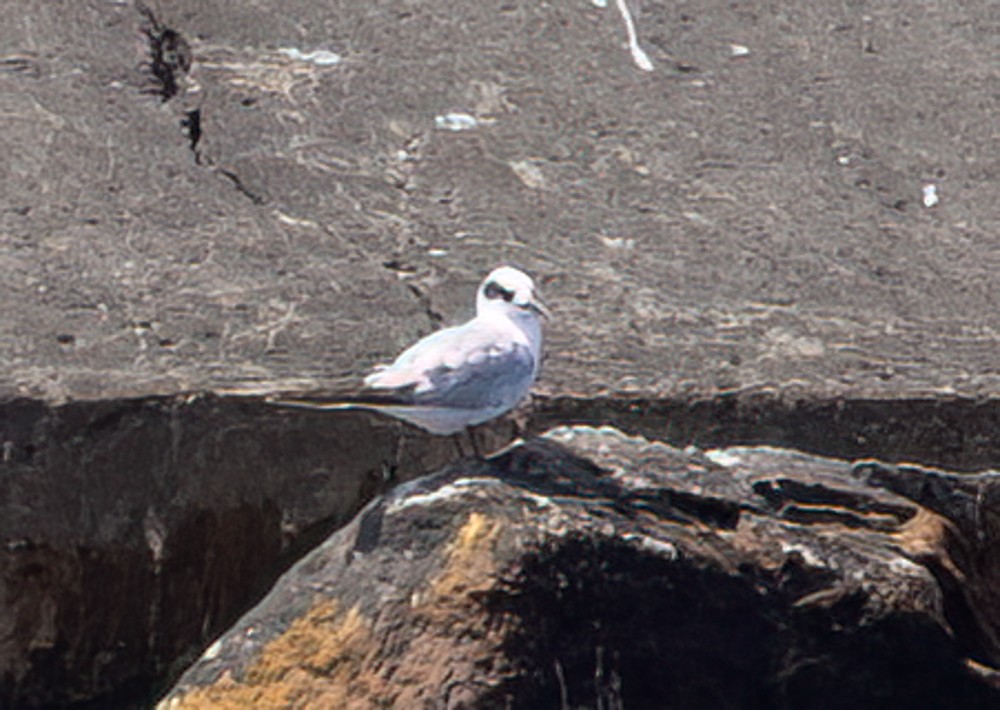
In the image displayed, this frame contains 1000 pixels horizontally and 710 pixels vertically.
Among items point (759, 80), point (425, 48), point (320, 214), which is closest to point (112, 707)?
point (320, 214)

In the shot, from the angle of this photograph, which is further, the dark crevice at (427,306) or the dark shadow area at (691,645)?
the dark crevice at (427,306)

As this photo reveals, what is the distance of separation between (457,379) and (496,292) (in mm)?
286

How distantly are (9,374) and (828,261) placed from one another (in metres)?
1.62

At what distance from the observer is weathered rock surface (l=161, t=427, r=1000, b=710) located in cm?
254

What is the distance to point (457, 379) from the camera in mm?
2824

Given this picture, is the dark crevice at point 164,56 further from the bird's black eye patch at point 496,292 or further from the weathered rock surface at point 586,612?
the weathered rock surface at point 586,612

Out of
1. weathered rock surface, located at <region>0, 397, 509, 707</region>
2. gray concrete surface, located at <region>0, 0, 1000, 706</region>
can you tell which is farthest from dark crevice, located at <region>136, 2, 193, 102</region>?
weathered rock surface, located at <region>0, 397, 509, 707</region>

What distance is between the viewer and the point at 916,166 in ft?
14.0

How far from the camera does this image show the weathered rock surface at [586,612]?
254 centimetres

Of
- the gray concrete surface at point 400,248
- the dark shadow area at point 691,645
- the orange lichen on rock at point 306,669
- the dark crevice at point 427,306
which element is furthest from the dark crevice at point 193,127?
the dark shadow area at point 691,645

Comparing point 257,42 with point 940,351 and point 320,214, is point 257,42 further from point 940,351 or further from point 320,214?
point 940,351

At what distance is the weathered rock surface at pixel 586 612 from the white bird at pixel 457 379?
120mm

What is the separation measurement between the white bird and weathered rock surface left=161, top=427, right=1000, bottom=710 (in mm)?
120

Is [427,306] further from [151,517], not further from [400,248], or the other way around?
[151,517]
